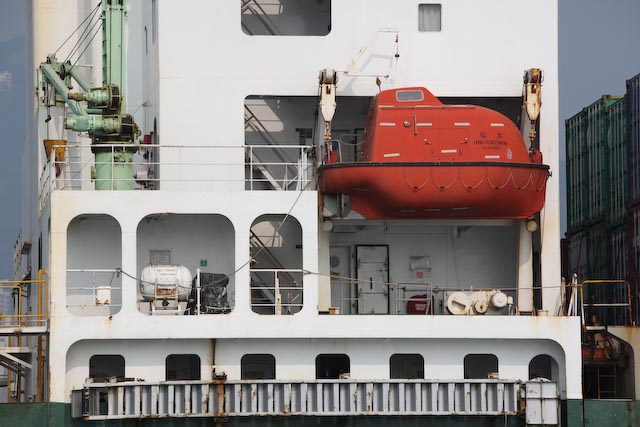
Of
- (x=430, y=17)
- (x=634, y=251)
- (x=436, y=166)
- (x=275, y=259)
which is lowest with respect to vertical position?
(x=275, y=259)

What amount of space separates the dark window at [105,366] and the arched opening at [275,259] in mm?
3109

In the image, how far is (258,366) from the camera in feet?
87.7

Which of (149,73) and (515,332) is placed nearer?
(515,332)

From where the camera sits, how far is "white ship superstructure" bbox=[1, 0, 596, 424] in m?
24.8

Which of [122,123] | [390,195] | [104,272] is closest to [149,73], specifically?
[122,123]

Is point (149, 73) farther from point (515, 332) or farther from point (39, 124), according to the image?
point (515, 332)

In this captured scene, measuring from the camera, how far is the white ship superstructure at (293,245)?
24812mm

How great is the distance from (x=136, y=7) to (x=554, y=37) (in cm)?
1191

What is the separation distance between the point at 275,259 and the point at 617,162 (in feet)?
33.0

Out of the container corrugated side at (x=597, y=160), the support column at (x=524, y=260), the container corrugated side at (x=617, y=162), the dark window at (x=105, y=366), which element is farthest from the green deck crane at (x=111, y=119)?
the container corrugated side at (x=597, y=160)

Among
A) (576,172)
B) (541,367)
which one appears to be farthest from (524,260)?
(576,172)

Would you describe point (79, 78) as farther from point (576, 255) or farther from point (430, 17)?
point (576, 255)

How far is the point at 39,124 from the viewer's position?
120ft

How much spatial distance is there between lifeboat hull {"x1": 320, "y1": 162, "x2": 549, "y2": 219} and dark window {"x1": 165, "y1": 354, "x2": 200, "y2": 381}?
4.33 m
